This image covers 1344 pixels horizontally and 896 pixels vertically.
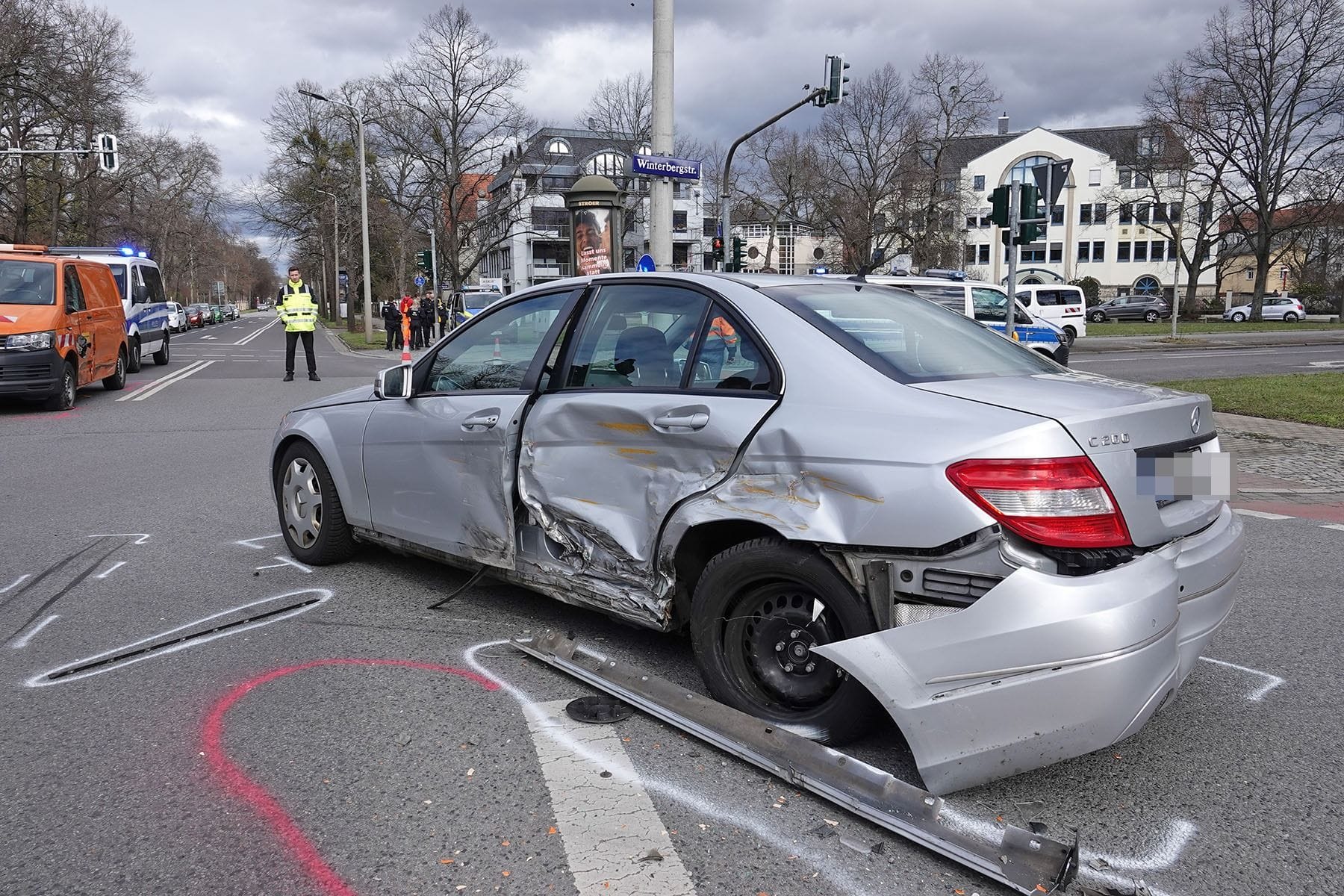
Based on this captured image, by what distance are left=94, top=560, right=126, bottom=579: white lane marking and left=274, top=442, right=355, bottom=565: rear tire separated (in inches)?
35.9

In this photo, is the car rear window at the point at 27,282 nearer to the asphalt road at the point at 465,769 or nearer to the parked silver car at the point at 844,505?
the asphalt road at the point at 465,769

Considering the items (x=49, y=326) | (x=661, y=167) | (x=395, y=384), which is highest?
(x=661, y=167)

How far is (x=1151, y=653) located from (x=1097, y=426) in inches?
24.8

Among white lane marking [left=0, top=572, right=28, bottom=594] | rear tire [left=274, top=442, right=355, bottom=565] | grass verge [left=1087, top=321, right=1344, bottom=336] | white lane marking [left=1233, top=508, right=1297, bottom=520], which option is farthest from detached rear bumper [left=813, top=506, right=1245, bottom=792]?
grass verge [left=1087, top=321, right=1344, bottom=336]

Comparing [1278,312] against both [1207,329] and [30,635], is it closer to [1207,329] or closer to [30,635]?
[1207,329]

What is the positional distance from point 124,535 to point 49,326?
8044 millimetres

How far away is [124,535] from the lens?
6535 millimetres

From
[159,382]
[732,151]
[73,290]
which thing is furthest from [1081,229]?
[73,290]

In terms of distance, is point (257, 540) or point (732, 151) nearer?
point (257, 540)

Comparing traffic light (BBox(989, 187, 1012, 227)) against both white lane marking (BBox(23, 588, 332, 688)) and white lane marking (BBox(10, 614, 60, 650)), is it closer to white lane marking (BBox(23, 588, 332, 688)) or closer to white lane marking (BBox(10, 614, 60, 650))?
white lane marking (BBox(23, 588, 332, 688))

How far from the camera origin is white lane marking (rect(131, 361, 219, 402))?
1580cm

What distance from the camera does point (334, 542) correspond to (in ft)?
18.1

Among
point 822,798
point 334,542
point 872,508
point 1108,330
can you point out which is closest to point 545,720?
point 822,798

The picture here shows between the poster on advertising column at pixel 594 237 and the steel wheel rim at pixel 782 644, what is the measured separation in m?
12.9
